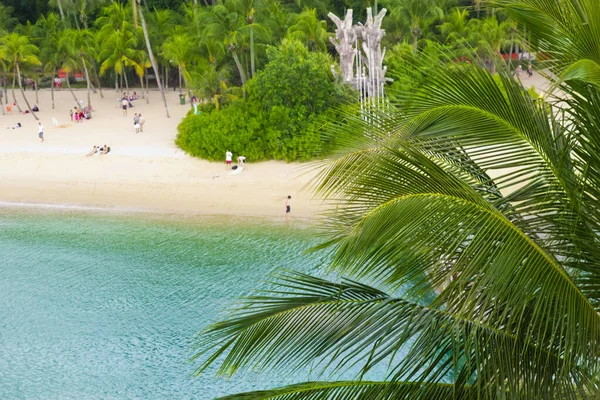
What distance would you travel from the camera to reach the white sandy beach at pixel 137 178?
23.5m

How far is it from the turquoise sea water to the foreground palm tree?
5.33 m

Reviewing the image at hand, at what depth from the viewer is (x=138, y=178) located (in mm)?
25406

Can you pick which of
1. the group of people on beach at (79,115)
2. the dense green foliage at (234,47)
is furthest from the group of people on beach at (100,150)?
the group of people on beach at (79,115)

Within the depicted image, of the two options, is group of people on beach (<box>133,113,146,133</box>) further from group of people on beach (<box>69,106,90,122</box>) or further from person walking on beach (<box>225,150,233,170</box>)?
person walking on beach (<box>225,150,233,170</box>)

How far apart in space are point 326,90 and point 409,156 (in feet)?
77.2

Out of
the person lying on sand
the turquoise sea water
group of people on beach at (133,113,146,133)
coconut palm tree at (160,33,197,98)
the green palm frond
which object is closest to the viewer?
the green palm frond

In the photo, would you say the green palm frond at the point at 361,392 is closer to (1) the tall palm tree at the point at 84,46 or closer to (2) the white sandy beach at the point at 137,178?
(2) the white sandy beach at the point at 137,178

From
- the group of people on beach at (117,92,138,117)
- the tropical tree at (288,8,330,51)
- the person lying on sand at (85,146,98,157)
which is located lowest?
the person lying on sand at (85,146,98,157)

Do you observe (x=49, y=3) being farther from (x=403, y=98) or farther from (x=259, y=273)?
(x=403, y=98)

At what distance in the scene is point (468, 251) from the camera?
3.19 m

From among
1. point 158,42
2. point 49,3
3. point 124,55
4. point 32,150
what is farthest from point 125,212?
point 49,3

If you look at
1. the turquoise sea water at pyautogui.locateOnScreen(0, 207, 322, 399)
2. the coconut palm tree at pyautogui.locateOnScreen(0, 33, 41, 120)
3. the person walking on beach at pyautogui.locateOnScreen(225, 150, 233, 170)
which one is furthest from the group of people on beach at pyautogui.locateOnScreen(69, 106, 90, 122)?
the person walking on beach at pyautogui.locateOnScreen(225, 150, 233, 170)

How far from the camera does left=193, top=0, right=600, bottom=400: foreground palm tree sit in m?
3.18

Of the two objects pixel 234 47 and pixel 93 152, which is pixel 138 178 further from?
pixel 234 47
